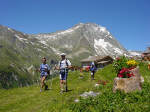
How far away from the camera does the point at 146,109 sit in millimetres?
9594

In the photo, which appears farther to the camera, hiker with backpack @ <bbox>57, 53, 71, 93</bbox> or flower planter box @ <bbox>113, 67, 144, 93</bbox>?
hiker with backpack @ <bbox>57, 53, 71, 93</bbox>

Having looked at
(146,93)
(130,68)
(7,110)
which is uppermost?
(130,68)

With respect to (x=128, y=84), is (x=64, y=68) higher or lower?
higher

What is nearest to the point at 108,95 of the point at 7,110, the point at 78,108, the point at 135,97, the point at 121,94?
the point at 121,94

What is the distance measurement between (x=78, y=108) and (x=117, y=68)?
233 inches

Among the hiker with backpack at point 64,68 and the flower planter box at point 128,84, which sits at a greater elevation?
the hiker with backpack at point 64,68

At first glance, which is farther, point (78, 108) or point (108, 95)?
point (108, 95)

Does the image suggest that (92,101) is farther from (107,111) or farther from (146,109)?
(146,109)

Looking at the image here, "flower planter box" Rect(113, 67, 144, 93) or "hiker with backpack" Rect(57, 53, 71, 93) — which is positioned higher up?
"hiker with backpack" Rect(57, 53, 71, 93)

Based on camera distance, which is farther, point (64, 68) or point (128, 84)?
point (64, 68)

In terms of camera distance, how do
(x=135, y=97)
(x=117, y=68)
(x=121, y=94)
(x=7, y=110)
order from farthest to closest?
(x=117, y=68), (x=7, y=110), (x=121, y=94), (x=135, y=97)

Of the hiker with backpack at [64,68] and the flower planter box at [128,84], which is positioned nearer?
the flower planter box at [128,84]

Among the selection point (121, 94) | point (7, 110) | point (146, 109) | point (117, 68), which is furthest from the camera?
point (117, 68)

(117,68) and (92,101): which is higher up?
(117,68)
